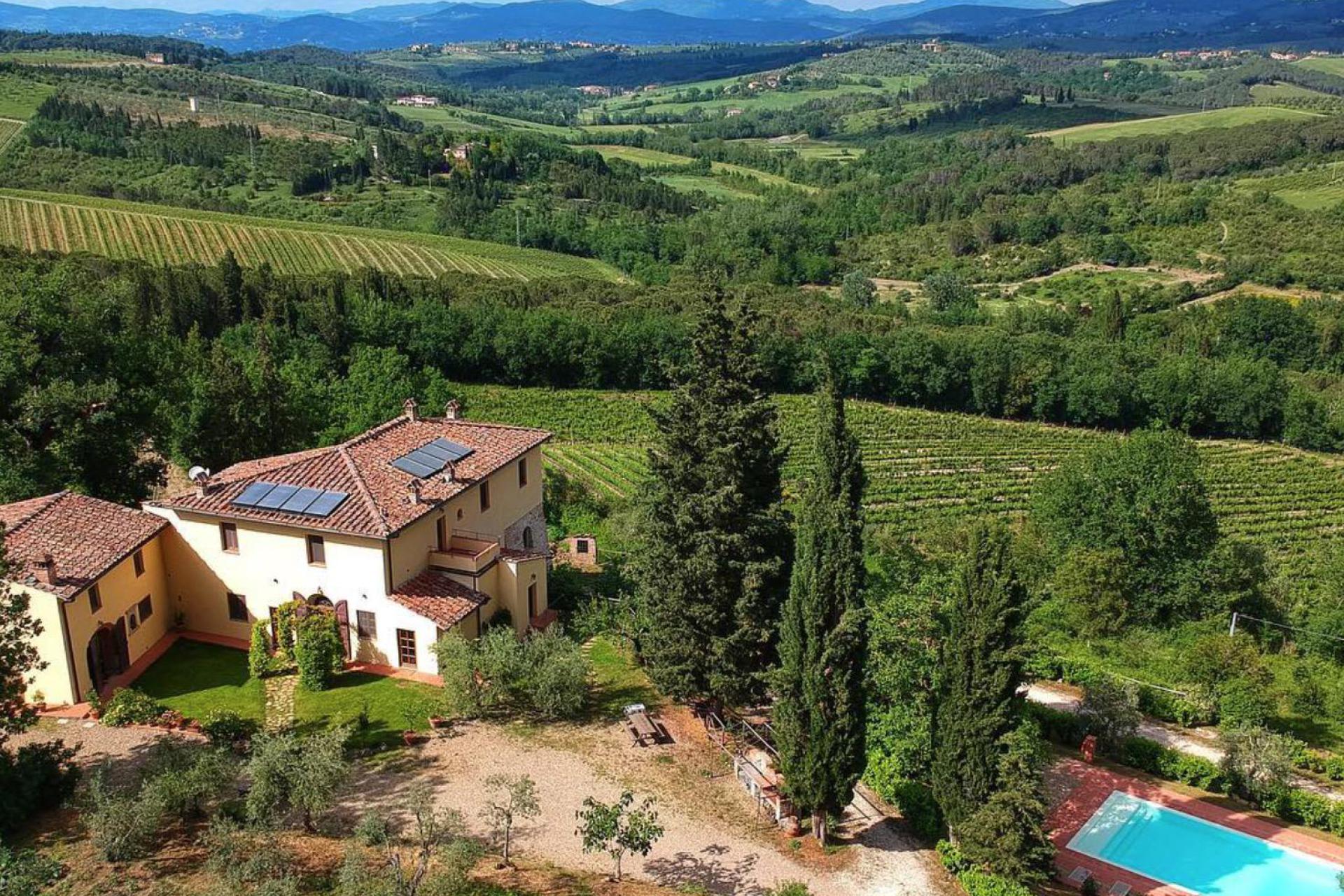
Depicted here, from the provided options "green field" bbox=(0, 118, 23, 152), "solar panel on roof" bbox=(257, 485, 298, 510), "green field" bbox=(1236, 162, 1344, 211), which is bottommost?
"solar panel on roof" bbox=(257, 485, 298, 510)

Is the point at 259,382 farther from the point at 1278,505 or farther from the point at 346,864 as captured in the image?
the point at 1278,505

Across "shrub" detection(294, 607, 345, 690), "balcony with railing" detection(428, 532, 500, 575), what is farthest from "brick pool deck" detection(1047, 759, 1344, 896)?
"shrub" detection(294, 607, 345, 690)

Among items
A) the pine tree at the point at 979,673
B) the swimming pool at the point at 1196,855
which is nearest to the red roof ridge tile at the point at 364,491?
the pine tree at the point at 979,673

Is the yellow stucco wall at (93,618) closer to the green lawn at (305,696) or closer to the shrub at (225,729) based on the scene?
the green lawn at (305,696)

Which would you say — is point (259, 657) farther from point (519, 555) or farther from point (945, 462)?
point (945, 462)

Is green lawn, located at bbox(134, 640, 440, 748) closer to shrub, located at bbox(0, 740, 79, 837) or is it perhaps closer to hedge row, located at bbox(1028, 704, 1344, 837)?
shrub, located at bbox(0, 740, 79, 837)

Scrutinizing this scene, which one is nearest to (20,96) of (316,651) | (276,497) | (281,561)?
(276,497)
